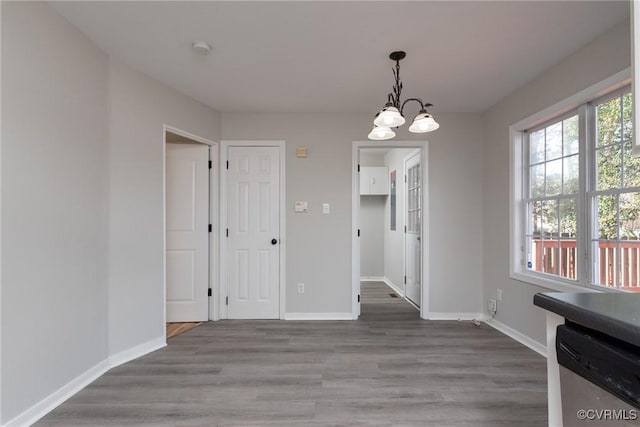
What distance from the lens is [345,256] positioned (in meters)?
3.78

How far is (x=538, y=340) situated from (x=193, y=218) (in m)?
3.67

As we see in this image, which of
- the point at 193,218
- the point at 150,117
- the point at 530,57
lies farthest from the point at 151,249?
the point at 530,57

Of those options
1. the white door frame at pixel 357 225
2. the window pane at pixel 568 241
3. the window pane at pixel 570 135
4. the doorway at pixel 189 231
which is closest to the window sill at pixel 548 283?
the window pane at pixel 568 241

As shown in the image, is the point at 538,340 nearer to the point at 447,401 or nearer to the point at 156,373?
the point at 447,401

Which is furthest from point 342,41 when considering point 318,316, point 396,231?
point 396,231

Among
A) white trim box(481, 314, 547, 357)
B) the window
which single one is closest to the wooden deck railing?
the window

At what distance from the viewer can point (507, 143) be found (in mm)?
3291

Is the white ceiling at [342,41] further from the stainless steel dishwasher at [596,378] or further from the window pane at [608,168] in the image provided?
the stainless steel dishwasher at [596,378]

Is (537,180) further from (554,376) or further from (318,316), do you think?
(318,316)

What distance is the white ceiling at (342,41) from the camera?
6.34ft

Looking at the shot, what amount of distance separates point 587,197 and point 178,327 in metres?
4.01

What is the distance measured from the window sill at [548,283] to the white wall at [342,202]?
2.30 ft

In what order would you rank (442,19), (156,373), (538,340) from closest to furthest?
1. (442,19)
2. (156,373)
3. (538,340)

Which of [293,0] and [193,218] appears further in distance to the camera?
[193,218]
